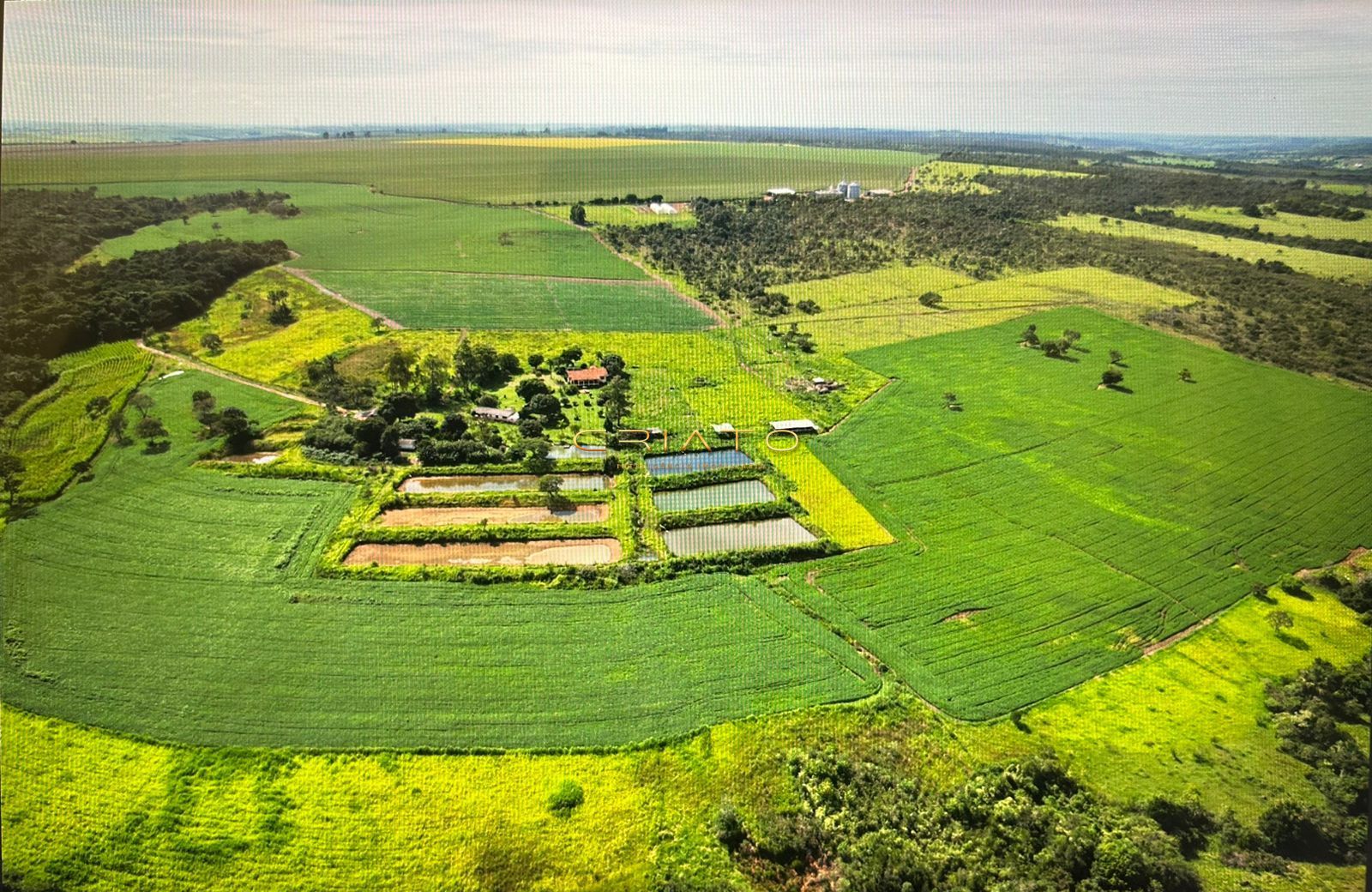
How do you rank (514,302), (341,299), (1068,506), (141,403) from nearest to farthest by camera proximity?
(1068,506)
(141,403)
(514,302)
(341,299)

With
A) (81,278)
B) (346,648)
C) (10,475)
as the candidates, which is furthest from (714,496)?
(81,278)

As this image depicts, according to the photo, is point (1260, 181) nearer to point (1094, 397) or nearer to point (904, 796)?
point (1094, 397)

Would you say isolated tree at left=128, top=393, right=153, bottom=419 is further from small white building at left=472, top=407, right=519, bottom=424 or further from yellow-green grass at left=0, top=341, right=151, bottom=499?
small white building at left=472, top=407, right=519, bottom=424

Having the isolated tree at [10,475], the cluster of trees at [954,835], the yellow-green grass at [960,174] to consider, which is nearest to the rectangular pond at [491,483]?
the isolated tree at [10,475]

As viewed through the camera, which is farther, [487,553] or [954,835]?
[487,553]

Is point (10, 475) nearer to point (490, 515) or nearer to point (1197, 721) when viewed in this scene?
point (490, 515)

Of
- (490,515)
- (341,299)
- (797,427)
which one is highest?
(341,299)
